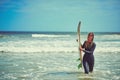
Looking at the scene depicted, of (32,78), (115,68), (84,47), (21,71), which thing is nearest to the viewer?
(32,78)

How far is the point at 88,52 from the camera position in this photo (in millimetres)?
10094

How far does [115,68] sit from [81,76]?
2.48m

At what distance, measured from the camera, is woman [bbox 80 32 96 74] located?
1007 centimetres

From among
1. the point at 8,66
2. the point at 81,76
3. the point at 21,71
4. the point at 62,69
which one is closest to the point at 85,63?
the point at 81,76

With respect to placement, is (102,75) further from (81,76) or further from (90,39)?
(90,39)

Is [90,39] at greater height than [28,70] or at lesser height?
greater

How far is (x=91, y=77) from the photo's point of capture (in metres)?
9.80

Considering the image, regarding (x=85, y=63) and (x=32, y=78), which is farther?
(x=85, y=63)

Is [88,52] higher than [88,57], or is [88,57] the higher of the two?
[88,52]

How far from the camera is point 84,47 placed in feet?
33.4

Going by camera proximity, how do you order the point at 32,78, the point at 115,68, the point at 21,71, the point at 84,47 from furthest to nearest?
the point at 115,68 → the point at 21,71 → the point at 84,47 → the point at 32,78

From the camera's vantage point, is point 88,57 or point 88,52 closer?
point 88,52

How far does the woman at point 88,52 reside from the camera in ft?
33.0

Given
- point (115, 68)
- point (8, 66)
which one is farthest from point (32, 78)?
point (115, 68)
